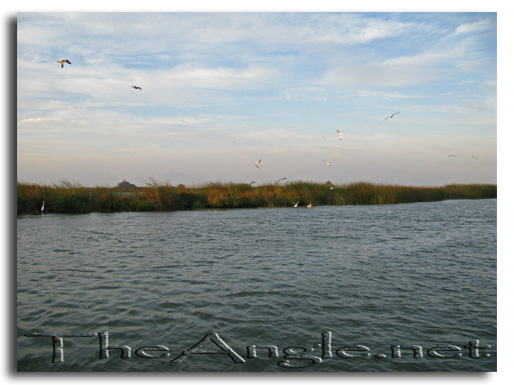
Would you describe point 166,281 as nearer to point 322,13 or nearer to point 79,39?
point 79,39

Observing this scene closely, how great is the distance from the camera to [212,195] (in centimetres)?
2180

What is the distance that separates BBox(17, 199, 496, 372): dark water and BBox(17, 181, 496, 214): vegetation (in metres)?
7.10

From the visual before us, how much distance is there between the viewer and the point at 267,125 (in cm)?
796

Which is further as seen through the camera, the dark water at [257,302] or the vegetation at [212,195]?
the vegetation at [212,195]

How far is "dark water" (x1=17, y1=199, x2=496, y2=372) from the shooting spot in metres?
4.08

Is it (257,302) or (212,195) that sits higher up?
(212,195)

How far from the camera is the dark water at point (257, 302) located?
408 centimetres

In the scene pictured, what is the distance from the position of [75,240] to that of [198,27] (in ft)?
21.6

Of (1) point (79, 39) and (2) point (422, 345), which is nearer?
(2) point (422, 345)

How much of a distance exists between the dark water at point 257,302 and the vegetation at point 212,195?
7.10 m

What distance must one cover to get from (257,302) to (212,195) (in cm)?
1661

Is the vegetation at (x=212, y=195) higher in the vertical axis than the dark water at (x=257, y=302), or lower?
higher
